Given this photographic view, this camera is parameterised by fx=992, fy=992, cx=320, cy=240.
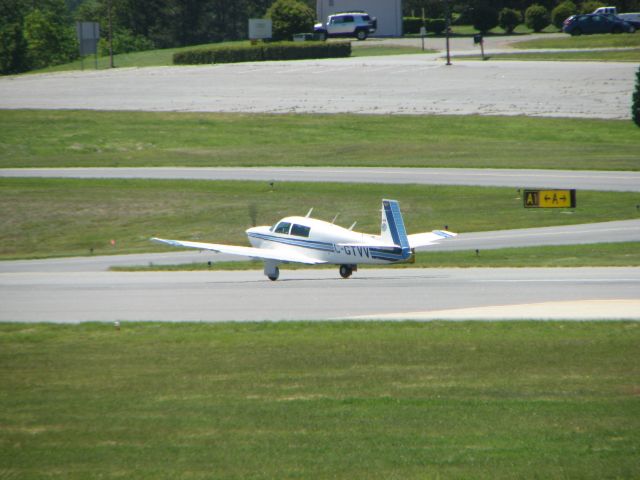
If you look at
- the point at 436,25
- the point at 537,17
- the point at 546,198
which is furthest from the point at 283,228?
the point at 436,25

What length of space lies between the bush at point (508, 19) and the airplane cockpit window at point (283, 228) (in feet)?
326

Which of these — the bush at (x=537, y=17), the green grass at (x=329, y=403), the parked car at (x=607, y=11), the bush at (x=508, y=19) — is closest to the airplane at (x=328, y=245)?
the green grass at (x=329, y=403)

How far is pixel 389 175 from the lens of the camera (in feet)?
181

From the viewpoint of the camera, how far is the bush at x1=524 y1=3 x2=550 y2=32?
122250 mm

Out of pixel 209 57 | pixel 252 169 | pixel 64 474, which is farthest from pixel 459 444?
pixel 209 57

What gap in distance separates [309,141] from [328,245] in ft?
128

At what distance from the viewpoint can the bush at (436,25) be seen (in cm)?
13025

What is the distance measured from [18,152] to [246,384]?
54.4 meters

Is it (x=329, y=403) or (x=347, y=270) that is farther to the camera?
(x=347, y=270)

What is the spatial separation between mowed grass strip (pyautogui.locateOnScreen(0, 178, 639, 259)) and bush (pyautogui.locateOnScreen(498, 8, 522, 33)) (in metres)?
→ 79.0

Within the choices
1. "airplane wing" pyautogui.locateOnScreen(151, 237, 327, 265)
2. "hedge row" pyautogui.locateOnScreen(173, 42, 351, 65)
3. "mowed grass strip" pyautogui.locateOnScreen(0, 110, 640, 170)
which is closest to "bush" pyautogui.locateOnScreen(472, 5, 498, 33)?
"hedge row" pyautogui.locateOnScreen(173, 42, 351, 65)

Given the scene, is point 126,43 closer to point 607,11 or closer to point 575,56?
point 607,11

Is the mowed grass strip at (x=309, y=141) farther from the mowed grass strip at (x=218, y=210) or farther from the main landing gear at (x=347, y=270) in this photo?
the main landing gear at (x=347, y=270)

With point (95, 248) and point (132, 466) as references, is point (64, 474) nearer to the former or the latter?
point (132, 466)
